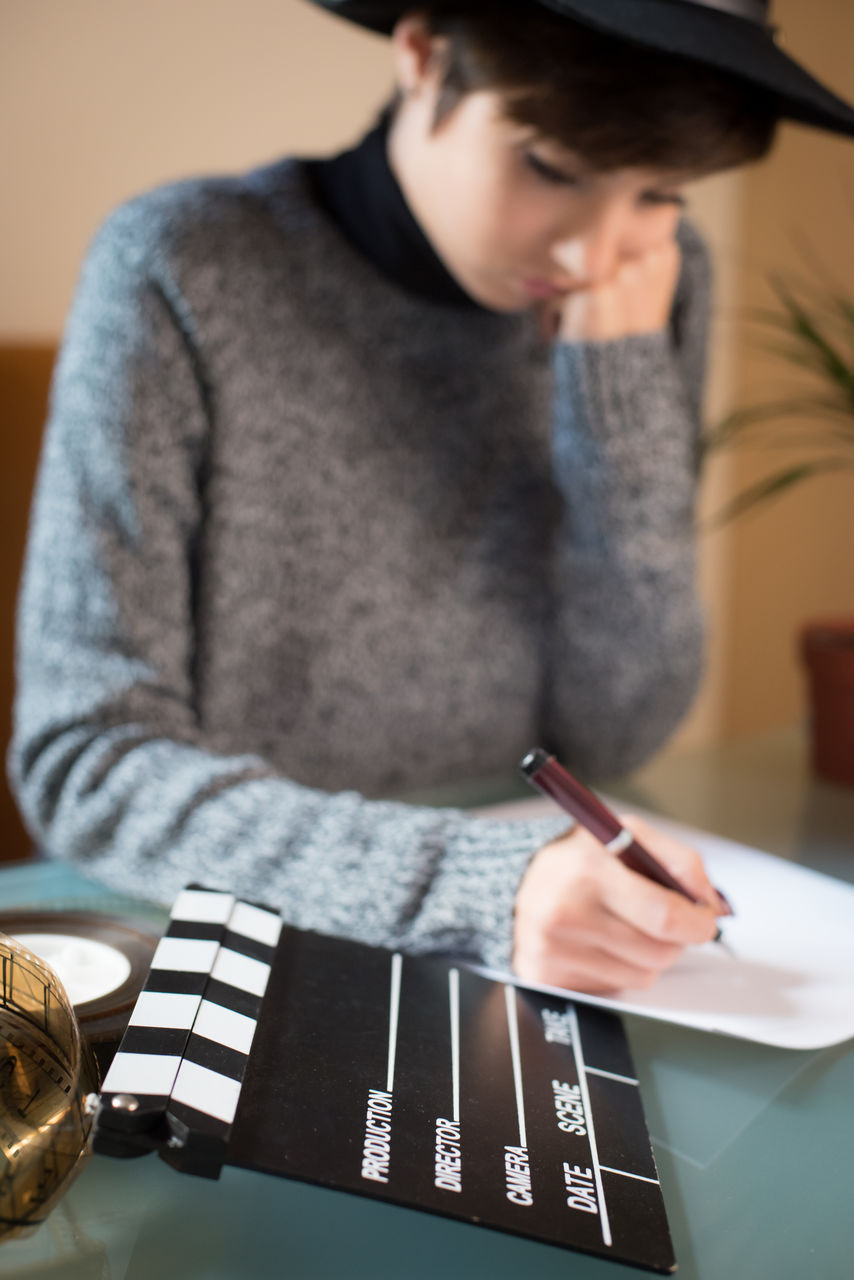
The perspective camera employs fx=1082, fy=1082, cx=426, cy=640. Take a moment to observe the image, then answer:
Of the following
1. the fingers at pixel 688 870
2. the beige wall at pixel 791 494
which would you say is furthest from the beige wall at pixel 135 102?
the fingers at pixel 688 870

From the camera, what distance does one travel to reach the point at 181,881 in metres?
0.63

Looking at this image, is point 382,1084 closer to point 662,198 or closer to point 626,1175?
point 626,1175

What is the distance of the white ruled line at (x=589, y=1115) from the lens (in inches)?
13.6

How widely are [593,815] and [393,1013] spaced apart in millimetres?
141

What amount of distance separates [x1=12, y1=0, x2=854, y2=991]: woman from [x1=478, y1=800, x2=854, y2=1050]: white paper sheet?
0.09 feet

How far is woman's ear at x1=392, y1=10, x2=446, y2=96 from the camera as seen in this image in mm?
754

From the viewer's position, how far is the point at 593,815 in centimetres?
52

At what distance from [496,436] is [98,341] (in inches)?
14.7

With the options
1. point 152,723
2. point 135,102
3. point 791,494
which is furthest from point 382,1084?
point 791,494

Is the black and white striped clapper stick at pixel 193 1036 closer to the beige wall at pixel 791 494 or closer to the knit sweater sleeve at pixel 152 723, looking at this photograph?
the knit sweater sleeve at pixel 152 723

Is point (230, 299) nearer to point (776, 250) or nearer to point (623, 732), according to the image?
point (623, 732)

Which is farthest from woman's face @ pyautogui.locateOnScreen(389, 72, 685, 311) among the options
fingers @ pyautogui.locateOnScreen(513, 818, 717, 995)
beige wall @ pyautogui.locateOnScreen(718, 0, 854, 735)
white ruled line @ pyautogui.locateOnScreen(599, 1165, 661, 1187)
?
beige wall @ pyautogui.locateOnScreen(718, 0, 854, 735)

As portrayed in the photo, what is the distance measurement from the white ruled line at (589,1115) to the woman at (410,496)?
1.6 inches

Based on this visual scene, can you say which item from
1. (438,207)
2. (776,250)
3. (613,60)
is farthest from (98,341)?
(776,250)
